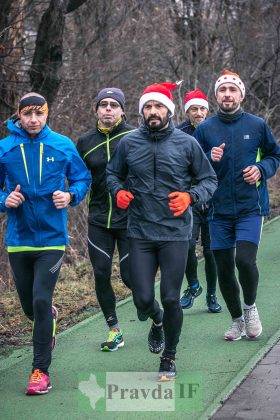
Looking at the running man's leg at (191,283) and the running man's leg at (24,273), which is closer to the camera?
the running man's leg at (24,273)

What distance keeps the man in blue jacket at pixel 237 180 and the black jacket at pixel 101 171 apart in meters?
0.75

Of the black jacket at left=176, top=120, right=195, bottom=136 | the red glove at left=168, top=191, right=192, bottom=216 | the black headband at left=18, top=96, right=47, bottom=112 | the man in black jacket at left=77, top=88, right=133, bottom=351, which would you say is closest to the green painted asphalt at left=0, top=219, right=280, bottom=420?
the man in black jacket at left=77, top=88, right=133, bottom=351

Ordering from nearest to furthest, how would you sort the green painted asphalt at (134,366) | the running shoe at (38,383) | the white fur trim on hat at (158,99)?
the green painted asphalt at (134,366)
the running shoe at (38,383)
the white fur trim on hat at (158,99)

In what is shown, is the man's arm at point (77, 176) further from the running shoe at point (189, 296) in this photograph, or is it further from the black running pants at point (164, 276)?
the running shoe at point (189, 296)

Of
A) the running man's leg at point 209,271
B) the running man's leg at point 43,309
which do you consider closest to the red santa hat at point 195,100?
the running man's leg at point 209,271

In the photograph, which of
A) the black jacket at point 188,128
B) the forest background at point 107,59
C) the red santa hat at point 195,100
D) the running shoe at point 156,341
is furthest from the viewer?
the forest background at point 107,59

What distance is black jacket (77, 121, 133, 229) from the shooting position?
753cm

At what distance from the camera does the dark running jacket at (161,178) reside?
21.8ft

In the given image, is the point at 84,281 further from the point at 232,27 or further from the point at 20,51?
the point at 232,27

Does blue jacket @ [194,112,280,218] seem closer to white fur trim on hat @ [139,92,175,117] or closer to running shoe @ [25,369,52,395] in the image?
white fur trim on hat @ [139,92,175,117]

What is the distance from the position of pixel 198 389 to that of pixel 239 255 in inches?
55.2

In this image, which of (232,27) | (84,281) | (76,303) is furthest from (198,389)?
(232,27)

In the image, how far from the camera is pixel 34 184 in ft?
21.9

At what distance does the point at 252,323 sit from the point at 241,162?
1351 mm
